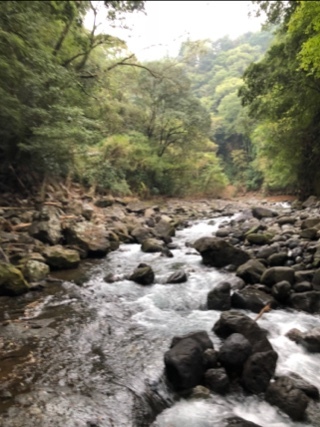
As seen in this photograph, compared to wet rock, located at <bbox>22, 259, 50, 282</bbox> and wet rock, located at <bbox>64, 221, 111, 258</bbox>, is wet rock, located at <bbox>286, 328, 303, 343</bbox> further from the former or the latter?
wet rock, located at <bbox>64, 221, 111, 258</bbox>

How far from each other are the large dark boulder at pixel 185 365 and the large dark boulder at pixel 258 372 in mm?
488

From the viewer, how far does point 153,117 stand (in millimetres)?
21953

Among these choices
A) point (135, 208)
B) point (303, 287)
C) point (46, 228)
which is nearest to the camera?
point (303, 287)

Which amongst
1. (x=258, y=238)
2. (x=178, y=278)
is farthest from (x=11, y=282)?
(x=258, y=238)

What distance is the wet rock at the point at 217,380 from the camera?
3502 mm

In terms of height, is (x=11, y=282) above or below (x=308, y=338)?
below

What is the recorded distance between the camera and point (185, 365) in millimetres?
3562

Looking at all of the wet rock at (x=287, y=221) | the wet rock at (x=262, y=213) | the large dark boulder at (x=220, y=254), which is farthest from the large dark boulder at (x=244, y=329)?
the wet rock at (x=262, y=213)

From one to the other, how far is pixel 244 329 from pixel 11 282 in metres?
4.07

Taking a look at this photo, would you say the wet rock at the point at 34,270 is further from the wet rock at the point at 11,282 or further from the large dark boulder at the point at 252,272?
the large dark boulder at the point at 252,272

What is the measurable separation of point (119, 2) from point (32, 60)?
5561 millimetres

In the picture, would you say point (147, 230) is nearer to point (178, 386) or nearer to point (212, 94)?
point (178, 386)

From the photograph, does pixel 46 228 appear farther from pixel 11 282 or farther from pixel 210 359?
pixel 210 359

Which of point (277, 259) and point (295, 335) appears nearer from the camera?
point (295, 335)
